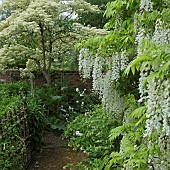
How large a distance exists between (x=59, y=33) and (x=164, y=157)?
657 cm

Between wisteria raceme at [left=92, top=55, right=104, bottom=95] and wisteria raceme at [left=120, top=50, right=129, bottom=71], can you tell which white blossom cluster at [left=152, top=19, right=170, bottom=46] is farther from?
wisteria raceme at [left=92, top=55, right=104, bottom=95]

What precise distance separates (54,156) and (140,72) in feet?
11.5

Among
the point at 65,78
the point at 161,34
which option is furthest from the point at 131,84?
the point at 65,78

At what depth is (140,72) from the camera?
306 cm

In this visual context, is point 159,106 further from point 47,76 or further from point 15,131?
point 47,76

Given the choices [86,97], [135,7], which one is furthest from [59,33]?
[135,7]

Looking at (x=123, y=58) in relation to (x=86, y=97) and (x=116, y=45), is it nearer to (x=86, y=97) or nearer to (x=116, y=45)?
(x=116, y=45)

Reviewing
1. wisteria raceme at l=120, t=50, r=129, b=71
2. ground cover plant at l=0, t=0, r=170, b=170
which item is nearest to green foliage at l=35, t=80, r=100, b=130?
ground cover plant at l=0, t=0, r=170, b=170

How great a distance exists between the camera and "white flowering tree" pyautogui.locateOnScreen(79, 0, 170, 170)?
2.07m

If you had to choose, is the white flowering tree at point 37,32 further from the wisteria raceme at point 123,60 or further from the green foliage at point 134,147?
the green foliage at point 134,147

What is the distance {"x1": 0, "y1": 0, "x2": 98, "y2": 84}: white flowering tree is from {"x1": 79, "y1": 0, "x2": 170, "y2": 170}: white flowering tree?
3.59 metres

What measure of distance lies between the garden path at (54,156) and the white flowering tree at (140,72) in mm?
1714

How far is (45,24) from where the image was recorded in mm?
7879

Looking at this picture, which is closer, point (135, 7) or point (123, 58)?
point (135, 7)
